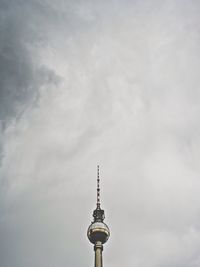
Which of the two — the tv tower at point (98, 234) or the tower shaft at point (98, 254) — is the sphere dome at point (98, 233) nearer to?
the tv tower at point (98, 234)

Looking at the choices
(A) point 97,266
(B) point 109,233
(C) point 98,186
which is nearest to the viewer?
(A) point 97,266

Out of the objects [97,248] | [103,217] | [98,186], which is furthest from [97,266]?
[98,186]

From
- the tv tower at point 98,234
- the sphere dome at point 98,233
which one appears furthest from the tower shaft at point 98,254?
the sphere dome at point 98,233

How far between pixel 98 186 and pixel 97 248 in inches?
813

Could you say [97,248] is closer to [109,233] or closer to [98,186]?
[109,233]

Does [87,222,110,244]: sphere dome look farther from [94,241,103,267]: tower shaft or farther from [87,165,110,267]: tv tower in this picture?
[94,241,103,267]: tower shaft

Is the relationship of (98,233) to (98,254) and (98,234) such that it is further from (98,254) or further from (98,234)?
(98,254)

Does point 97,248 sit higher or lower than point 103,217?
lower

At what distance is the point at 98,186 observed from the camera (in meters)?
118

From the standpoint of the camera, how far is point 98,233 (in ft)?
334

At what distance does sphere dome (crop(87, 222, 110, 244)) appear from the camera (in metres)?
102

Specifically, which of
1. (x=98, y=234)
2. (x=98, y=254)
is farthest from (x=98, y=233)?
(x=98, y=254)

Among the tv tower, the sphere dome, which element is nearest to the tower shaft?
the tv tower

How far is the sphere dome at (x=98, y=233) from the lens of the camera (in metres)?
102
